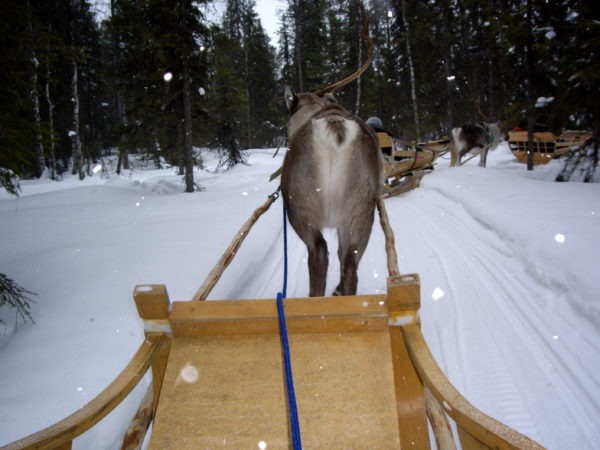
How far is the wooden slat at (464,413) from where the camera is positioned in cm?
88

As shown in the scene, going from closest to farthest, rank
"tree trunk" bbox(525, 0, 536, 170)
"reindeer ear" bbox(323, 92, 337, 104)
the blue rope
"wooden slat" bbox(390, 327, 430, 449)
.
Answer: the blue rope
"wooden slat" bbox(390, 327, 430, 449)
"reindeer ear" bbox(323, 92, 337, 104)
"tree trunk" bbox(525, 0, 536, 170)

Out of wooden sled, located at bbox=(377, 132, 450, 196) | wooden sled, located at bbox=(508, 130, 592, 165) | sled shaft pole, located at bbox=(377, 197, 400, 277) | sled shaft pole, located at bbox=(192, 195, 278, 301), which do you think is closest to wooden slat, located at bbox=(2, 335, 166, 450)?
sled shaft pole, located at bbox=(192, 195, 278, 301)

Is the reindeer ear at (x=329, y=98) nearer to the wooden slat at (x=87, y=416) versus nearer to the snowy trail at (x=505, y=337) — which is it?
the snowy trail at (x=505, y=337)

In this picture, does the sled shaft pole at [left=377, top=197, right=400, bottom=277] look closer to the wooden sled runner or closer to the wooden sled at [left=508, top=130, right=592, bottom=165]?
the wooden sled runner

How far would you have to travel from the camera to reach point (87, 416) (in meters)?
1.12

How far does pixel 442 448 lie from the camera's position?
1144mm

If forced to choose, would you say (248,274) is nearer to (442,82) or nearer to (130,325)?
(130,325)

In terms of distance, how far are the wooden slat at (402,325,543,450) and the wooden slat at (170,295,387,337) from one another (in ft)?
0.74

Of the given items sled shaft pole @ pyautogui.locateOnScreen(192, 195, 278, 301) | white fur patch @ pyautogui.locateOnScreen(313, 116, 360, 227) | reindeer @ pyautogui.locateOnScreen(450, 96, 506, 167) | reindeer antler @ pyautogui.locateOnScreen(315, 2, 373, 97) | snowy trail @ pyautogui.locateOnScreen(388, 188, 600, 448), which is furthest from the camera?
reindeer @ pyautogui.locateOnScreen(450, 96, 506, 167)

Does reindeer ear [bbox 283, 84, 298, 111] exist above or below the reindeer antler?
below

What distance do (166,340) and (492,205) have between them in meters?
6.26

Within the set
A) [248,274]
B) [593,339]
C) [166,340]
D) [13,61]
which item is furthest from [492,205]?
[13,61]

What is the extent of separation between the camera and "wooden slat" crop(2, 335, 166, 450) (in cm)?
101

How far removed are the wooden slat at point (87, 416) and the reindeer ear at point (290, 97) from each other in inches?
99.8
